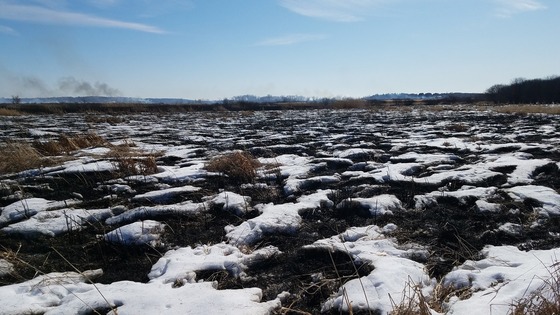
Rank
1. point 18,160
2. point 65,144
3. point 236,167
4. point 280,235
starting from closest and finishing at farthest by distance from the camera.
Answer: point 280,235
point 236,167
point 18,160
point 65,144

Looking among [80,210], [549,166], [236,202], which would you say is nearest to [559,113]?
[549,166]

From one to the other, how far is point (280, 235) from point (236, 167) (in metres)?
2.17

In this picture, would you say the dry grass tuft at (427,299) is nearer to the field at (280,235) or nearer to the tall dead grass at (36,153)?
the field at (280,235)

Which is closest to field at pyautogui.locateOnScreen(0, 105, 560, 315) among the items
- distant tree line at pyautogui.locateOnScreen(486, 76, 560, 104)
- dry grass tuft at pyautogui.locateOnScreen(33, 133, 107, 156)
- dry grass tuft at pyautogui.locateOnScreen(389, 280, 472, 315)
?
dry grass tuft at pyautogui.locateOnScreen(389, 280, 472, 315)

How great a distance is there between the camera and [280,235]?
327 centimetres

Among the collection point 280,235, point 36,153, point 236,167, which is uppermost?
point 36,153

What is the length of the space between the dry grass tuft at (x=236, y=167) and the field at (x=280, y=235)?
2 cm

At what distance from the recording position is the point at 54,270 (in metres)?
2.67

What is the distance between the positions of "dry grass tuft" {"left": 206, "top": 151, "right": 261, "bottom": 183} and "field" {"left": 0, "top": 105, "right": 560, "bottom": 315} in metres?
0.02

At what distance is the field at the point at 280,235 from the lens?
7.20 ft

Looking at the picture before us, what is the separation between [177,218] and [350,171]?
9.67 feet

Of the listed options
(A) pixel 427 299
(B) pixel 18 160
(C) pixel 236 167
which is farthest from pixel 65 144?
(A) pixel 427 299

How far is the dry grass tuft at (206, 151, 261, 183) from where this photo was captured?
514cm

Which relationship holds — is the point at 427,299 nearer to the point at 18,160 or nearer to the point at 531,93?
the point at 18,160
